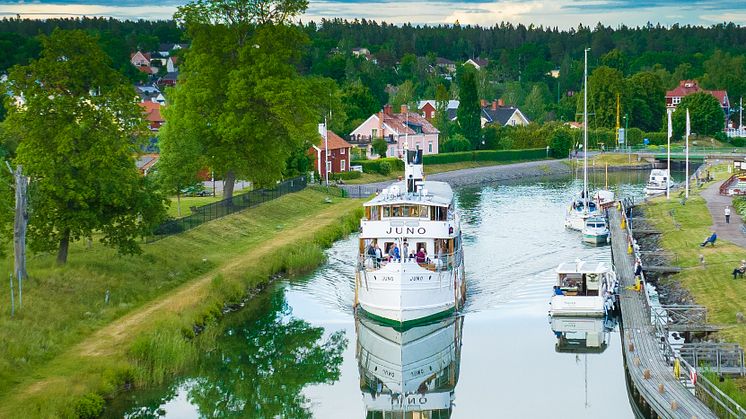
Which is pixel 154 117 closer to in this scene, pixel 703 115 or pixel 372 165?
pixel 372 165

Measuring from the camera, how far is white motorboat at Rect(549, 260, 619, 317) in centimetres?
4950

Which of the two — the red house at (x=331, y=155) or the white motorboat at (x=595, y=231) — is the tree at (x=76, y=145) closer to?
the white motorboat at (x=595, y=231)

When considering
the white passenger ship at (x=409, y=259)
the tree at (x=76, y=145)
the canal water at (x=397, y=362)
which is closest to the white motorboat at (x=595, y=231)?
the canal water at (x=397, y=362)

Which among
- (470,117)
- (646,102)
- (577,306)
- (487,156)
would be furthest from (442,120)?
(577,306)

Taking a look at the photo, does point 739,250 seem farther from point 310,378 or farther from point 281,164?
point 281,164

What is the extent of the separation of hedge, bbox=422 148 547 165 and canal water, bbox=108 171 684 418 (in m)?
69.0

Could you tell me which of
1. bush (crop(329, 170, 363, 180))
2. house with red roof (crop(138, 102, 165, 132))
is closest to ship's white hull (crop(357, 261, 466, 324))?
bush (crop(329, 170, 363, 180))

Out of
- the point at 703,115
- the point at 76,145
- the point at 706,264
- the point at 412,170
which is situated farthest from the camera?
the point at 703,115

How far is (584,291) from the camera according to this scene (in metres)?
50.9

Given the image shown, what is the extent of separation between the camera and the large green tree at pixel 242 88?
73438 millimetres

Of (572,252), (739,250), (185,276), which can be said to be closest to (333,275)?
(185,276)

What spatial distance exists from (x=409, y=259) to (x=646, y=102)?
127731 millimetres

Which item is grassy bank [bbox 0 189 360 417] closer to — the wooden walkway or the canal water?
the canal water

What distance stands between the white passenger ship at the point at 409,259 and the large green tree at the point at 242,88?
2001 cm
